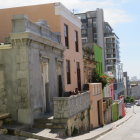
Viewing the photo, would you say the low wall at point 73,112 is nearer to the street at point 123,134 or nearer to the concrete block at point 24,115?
the concrete block at point 24,115

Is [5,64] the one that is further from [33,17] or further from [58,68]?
[33,17]

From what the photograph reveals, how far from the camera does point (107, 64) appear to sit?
97.9 m

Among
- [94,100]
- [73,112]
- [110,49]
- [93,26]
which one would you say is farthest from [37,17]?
[110,49]

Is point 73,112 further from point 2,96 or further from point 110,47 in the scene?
point 110,47

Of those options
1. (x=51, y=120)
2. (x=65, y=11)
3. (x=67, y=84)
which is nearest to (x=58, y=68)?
(x=67, y=84)

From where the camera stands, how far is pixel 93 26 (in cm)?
9344

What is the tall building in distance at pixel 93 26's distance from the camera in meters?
91.5

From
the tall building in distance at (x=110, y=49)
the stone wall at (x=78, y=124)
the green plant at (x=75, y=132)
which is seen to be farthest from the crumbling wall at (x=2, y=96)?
the tall building in distance at (x=110, y=49)

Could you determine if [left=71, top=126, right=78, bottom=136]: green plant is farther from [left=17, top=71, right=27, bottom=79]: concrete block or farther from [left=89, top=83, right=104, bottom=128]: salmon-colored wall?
[left=89, top=83, right=104, bottom=128]: salmon-colored wall

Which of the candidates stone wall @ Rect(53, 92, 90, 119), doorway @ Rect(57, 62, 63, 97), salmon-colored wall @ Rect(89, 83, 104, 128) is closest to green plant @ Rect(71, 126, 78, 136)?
stone wall @ Rect(53, 92, 90, 119)

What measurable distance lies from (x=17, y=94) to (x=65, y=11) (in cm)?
909

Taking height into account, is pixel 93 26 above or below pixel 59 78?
above

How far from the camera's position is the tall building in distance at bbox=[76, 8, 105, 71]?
9150cm

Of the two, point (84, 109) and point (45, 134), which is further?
point (84, 109)
